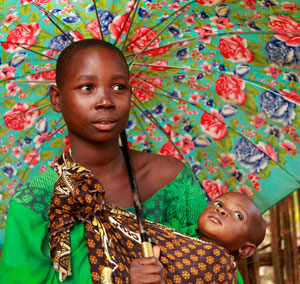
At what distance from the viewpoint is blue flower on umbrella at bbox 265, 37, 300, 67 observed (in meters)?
2.74

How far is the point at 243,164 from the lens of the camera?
319 cm

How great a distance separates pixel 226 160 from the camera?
3223 mm

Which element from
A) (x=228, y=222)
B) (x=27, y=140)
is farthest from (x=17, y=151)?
(x=228, y=222)

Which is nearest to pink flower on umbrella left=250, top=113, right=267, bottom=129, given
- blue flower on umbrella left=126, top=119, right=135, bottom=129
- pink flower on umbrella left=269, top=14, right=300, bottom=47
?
pink flower on umbrella left=269, top=14, right=300, bottom=47

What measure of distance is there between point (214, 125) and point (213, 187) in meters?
0.38

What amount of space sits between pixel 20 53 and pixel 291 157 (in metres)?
1.54

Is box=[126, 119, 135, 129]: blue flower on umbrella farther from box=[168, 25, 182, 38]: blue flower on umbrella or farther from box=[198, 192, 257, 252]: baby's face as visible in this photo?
box=[198, 192, 257, 252]: baby's face

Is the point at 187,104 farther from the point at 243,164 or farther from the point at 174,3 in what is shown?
the point at 174,3

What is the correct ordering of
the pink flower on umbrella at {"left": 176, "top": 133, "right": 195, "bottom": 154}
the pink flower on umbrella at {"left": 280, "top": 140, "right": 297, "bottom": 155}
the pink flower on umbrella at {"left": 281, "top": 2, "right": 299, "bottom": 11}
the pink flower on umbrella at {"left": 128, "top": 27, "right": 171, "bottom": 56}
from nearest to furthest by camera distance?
the pink flower on umbrella at {"left": 281, "top": 2, "right": 299, "bottom": 11}, the pink flower on umbrella at {"left": 128, "top": 27, "right": 171, "bottom": 56}, the pink flower on umbrella at {"left": 280, "top": 140, "right": 297, "bottom": 155}, the pink flower on umbrella at {"left": 176, "top": 133, "right": 195, "bottom": 154}

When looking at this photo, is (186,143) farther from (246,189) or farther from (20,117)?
(20,117)

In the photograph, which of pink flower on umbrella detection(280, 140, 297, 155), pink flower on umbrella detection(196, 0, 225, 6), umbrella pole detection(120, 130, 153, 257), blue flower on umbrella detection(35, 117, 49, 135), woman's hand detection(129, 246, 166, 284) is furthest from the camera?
blue flower on umbrella detection(35, 117, 49, 135)

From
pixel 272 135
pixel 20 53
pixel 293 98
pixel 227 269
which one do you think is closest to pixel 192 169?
pixel 272 135

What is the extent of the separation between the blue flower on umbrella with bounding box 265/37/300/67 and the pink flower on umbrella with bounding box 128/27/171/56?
523 millimetres

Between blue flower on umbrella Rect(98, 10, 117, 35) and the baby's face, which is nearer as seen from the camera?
the baby's face
